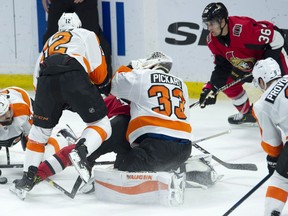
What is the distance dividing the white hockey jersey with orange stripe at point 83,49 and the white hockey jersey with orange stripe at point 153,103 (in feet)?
0.38

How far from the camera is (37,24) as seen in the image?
6.99 meters

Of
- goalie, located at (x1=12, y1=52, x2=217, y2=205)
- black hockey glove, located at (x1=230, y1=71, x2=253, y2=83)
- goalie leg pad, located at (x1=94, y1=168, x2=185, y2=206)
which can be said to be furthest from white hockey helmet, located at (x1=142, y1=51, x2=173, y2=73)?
black hockey glove, located at (x1=230, y1=71, x2=253, y2=83)

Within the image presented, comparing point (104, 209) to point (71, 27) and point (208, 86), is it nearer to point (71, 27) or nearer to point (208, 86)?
point (71, 27)

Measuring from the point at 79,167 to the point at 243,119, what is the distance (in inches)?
93.1

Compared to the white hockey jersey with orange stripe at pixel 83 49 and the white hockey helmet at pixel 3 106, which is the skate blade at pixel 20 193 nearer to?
the white hockey helmet at pixel 3 106

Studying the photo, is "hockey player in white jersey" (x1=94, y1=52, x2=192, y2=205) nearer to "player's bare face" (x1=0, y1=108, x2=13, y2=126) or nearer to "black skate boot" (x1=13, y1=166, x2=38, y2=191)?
"black skate boot" (x1=13, y1=166, x2=38, y2=191)

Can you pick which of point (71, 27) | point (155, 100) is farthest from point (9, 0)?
point (155, 100)

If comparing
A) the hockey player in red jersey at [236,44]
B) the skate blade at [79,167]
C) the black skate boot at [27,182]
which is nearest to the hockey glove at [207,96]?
the hockey player in red jersey at [236,44]

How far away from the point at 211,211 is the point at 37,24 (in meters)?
3.52

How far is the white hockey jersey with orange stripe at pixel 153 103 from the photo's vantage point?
4.16 m

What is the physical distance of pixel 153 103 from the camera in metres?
4.18

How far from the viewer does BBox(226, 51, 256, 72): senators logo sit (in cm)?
557

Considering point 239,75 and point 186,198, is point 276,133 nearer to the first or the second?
point 186,198

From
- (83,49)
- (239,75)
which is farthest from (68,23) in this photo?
(239,75)
